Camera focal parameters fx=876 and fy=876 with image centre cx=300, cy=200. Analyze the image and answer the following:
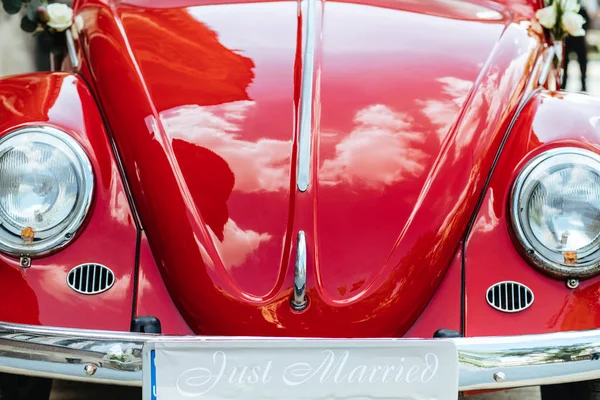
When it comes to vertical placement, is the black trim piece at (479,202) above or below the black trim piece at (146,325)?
above

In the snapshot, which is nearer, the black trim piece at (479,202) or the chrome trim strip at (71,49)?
the black trim piece at (479,202)

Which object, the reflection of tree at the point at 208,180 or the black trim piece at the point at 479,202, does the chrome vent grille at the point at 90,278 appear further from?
the black trim piece at the point at 479,202

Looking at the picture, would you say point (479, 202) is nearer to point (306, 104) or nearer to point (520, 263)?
point (520, 263)

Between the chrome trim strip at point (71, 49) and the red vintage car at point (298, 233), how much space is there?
1.11ft

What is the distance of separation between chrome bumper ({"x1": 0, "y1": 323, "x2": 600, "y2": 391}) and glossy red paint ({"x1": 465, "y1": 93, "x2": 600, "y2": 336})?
74 mm

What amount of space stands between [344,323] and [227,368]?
30 centimetres

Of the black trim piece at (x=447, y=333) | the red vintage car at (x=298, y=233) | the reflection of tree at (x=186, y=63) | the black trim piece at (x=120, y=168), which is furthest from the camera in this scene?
the reflection of tree at (x=186, y=63)

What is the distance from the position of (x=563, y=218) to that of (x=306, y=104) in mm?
664

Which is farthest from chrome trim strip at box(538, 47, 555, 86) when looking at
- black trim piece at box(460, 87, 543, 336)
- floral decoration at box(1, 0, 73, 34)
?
floral decoration at box(1, 0, 73, 34)

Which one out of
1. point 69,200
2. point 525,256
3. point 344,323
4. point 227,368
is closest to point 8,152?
point 69,200

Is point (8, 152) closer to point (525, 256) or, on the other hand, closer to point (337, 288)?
point (337, 288)

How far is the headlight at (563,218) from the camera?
196cm

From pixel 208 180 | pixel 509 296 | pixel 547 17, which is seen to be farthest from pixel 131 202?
pixel 547 17

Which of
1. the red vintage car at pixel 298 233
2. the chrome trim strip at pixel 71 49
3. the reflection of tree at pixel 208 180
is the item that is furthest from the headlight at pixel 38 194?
the chrome trim strip at pixel 71 49
